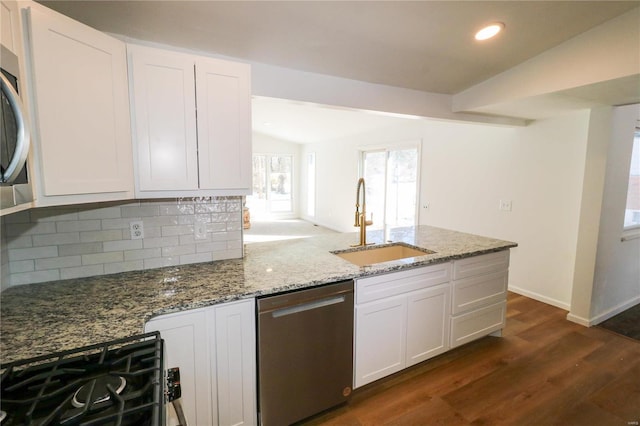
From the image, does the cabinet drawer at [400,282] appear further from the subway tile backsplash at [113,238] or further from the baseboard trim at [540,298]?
the baseboard trim at [540,298]

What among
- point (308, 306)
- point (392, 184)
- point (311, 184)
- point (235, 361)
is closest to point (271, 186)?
point (311, 184)

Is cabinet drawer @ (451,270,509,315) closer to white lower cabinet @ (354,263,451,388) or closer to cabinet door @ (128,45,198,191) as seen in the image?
white lower cabinet @ (354,263,451,388)

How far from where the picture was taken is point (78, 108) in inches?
47.9

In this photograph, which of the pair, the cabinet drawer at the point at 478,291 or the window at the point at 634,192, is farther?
the window at the point at 634,192

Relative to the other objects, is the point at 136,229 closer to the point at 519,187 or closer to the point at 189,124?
the point at 189,124

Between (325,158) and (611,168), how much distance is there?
581 cm

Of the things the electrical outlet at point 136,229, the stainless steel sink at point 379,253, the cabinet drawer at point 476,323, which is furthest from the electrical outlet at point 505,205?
the electrical outlet at point 136,229

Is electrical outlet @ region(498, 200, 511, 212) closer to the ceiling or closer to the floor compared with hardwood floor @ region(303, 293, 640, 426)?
closer to the ceiling

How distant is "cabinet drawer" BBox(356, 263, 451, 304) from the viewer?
1.82 m

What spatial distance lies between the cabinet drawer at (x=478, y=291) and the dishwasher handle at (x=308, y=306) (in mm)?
1064

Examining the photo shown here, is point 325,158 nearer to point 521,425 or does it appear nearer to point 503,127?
point 503,127

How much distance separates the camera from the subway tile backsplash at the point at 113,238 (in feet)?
5.00

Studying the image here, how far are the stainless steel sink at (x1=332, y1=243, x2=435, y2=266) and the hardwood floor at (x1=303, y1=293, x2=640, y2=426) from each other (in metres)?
0.86

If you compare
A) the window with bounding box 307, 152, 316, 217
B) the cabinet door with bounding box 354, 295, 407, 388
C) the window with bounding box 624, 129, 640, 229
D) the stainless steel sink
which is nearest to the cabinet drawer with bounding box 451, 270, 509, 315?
the stainless steel sink
